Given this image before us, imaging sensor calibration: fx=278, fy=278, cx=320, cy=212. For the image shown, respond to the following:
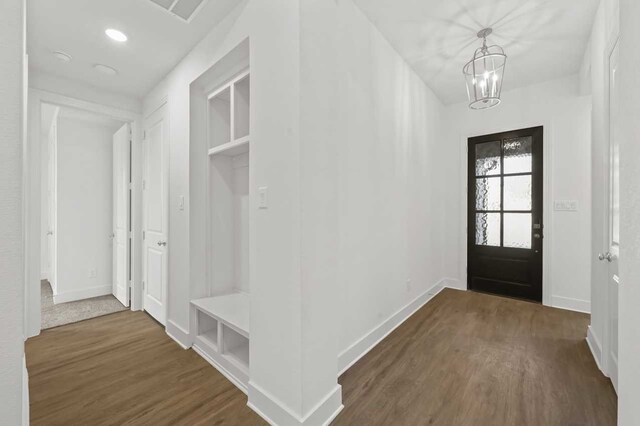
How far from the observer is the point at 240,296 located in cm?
251

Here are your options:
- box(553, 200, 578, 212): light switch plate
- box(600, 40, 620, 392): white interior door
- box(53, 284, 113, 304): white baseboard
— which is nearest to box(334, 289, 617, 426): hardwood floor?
box(600, 40, 620, 392): white interior door

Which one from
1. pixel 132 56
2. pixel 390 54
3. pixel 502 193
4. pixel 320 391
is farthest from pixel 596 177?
pixel 132 56

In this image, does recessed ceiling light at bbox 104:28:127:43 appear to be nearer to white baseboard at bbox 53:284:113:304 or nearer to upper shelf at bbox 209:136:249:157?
upper shelf at bbox 209:136:249:157

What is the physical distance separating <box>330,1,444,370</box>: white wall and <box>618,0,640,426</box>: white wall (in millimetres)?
1141

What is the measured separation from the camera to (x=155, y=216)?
3.08 metres

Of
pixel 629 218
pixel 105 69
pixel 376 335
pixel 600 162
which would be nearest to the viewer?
pixel 629 218

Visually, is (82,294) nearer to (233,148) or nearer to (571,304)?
(233,148)

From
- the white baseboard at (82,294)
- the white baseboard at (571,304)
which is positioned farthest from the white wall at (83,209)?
the white baseboard at (571,304)

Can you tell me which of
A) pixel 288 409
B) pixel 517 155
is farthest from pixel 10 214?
pixel 517 155

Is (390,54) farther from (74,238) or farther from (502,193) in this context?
(74,238)

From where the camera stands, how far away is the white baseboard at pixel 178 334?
241 centimetres

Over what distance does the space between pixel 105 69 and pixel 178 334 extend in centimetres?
263

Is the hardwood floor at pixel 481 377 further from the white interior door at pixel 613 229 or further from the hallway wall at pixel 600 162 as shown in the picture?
the hallway wall at pixel 600 162

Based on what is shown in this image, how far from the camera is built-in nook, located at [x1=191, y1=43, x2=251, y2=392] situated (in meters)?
2.20
